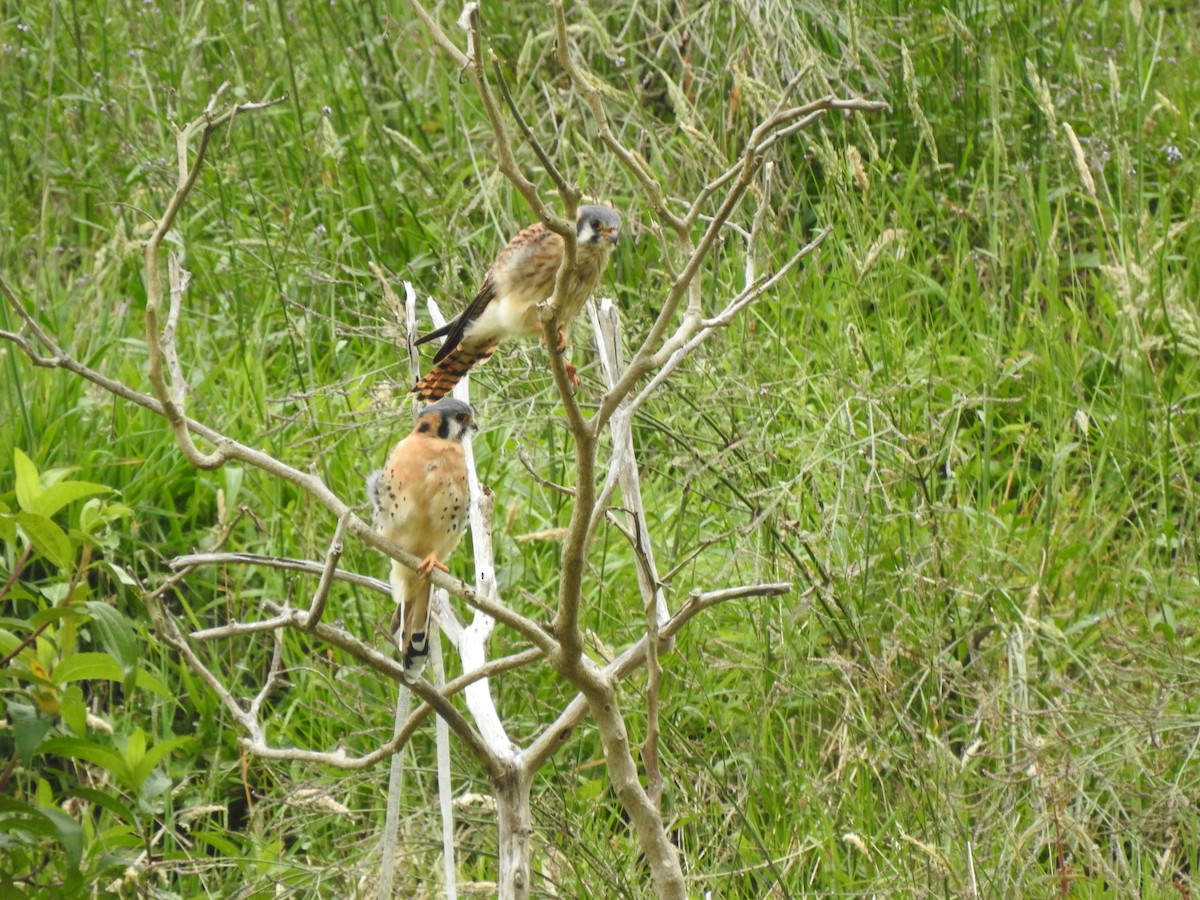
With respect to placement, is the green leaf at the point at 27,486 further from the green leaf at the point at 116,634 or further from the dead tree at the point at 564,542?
the dead tree at the point at 564,542

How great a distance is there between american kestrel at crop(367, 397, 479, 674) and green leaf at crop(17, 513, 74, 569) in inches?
24.9

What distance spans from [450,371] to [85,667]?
3.12 feet

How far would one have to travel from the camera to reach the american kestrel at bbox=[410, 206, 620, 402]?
10.7 feet

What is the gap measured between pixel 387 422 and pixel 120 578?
110 centimetres

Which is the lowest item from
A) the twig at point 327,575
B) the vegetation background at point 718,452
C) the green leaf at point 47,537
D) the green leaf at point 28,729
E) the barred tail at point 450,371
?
the vegetation background at point 718,452

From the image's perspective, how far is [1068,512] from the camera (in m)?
3.93

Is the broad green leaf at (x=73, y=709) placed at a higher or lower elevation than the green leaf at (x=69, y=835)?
higher

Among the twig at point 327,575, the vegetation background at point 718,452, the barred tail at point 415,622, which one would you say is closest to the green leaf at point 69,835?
the vegetation background at point 718,452

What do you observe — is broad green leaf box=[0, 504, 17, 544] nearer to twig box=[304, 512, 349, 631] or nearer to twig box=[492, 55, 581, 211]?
twig box=[304, 512, 349, 631]

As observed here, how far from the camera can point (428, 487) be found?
3150 mm

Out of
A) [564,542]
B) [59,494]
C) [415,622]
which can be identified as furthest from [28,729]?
[564,542]

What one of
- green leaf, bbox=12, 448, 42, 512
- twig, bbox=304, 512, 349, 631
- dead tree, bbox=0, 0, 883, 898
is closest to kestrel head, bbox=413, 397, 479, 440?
dead tree, bbox=0, 0, 883, 898

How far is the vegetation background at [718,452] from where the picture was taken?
3146 millimetres

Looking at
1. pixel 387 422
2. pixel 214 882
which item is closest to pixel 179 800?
pixel 214 882
